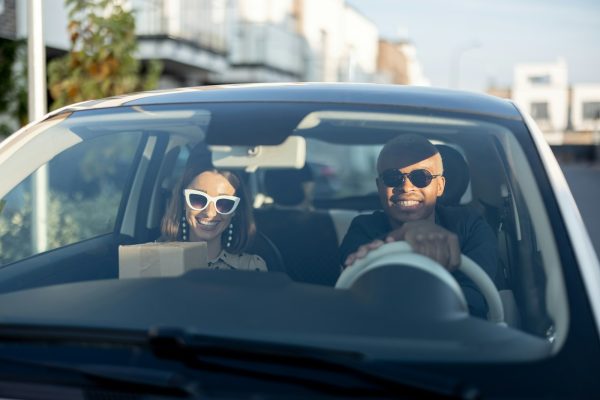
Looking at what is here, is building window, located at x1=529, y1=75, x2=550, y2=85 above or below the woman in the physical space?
above

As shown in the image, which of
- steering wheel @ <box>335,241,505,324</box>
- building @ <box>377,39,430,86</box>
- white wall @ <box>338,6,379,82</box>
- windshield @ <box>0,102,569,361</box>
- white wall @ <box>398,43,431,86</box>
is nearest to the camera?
windshield @ <box>0,102,569,361</box>

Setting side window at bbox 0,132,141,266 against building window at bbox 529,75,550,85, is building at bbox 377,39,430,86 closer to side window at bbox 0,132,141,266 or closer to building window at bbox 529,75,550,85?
building window at bbox 529,75,550,85

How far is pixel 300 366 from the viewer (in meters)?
1.81

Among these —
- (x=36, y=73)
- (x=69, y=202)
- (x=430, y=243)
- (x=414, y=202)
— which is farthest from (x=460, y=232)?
(x=69, y=202)

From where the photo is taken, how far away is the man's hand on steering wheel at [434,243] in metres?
2.17

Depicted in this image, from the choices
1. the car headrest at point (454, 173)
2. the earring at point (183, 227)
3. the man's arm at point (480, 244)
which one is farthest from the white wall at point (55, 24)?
the man's arm at point (480, 244)

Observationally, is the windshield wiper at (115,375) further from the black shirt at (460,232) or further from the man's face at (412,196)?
the man's face at (412,196)

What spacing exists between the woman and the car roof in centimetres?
27

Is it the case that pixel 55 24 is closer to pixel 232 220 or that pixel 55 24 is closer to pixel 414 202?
pixel 232 220

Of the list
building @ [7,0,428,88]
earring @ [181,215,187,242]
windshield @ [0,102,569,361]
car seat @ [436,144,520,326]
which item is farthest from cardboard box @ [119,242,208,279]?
building @ [7,0,428,88]

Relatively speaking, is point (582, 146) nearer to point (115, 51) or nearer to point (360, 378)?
point (115, 51)

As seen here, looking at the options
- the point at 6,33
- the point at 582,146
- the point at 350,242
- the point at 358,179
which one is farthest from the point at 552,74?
the point at 350,242

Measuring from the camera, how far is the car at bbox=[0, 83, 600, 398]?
180 centimetres

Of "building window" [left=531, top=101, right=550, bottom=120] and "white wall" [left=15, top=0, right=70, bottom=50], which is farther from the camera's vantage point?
"building window" [left=531, top=101, right=550, bottom=120]
